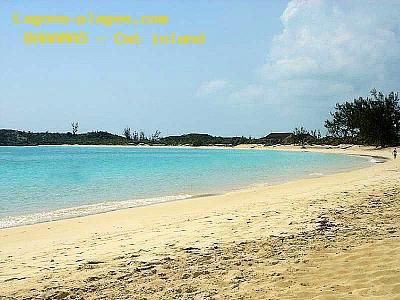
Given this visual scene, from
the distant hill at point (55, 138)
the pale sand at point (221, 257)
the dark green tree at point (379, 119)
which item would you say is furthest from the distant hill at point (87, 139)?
the pale sand at point (221, 257)

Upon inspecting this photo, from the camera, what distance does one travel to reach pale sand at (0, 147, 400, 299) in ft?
15.8

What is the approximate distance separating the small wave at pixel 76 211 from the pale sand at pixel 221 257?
213 cm

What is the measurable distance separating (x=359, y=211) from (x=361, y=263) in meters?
4.00

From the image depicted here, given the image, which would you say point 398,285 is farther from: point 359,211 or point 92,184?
point 92,184

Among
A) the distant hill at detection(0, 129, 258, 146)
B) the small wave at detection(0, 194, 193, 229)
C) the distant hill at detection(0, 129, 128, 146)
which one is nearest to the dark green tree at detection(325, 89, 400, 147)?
the small wave at detection(0, 194, 193, 229)

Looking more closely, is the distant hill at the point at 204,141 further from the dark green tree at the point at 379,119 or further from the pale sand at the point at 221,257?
the pale sand at the point at 221,257

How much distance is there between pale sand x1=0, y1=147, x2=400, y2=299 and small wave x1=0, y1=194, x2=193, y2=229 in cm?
213

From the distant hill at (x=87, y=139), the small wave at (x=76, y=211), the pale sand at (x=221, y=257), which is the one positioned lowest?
the small wave at (x=76, y=211)

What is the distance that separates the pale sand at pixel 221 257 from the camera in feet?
15.8

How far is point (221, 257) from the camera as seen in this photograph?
6105 millimetres

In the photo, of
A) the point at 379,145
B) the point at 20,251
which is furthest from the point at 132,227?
the point at 379,145

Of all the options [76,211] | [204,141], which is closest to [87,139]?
[204,141]

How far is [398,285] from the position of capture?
4465 mm

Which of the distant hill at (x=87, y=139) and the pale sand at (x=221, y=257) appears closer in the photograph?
the pale sand at (x=221, y=257)
